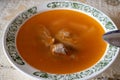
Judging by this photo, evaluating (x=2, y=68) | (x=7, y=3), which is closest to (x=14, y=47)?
(x=2, y=68)

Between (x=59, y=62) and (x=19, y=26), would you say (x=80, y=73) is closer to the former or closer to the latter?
(x=59, y=62)

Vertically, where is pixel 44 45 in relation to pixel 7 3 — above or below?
below

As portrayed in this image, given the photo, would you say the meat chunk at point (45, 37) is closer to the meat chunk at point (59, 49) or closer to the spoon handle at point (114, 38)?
the meat chunk at point (59, 49)

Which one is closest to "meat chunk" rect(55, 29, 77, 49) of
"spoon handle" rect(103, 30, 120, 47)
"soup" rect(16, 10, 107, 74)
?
"soup" rect(16, 10, 107, 74)

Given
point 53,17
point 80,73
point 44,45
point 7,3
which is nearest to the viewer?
point 80,73

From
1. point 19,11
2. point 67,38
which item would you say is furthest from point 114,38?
point 19,11

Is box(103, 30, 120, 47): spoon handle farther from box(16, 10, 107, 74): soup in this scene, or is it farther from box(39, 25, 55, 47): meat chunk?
box(39, 25, 55, 47): meat chunk
